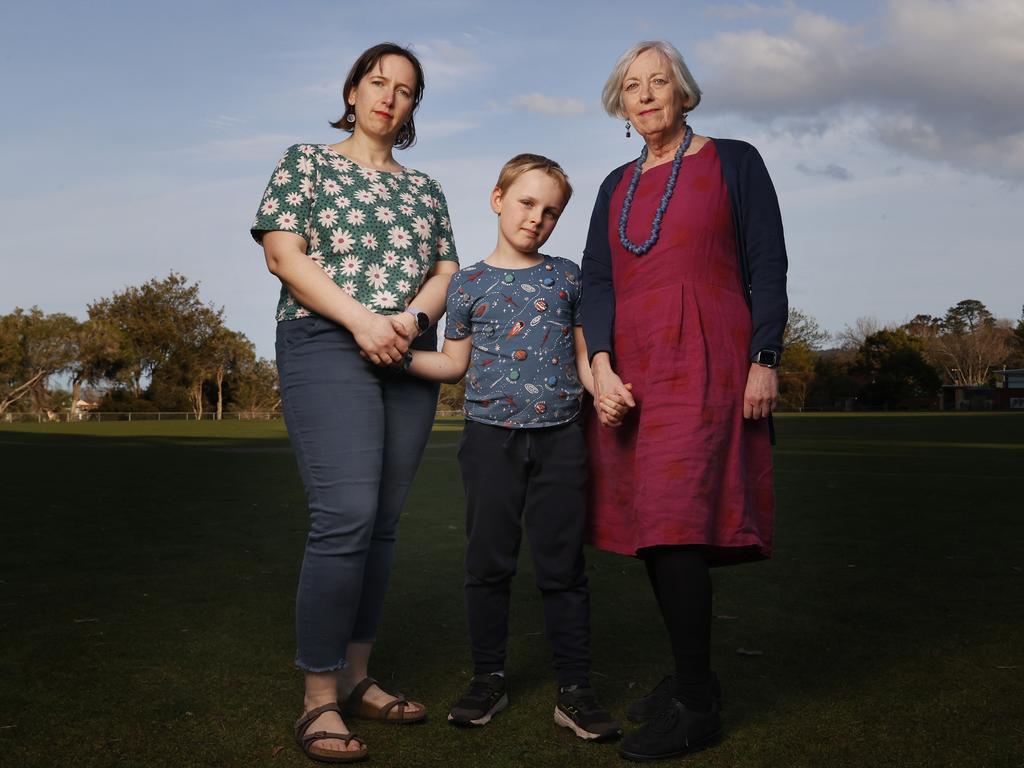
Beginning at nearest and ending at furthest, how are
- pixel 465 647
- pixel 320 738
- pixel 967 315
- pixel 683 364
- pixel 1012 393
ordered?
pixel 320 738, pixel 683 364, pixel 465 647, pixel 1012 393, pixel 967 315

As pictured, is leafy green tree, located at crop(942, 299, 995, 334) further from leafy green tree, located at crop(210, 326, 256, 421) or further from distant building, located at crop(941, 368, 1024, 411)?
leafy green tree, located at crop(210, 326, 256, 421)

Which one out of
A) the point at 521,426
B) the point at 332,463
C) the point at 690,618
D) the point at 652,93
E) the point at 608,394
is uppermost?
the point at 652,93

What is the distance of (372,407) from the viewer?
2781mm

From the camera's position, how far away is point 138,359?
220ft

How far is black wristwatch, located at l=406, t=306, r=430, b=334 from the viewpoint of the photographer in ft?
9.25

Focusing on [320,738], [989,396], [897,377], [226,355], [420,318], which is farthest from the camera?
[989,396]

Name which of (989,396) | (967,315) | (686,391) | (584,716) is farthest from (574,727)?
(967,315)

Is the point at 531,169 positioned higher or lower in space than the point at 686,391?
higher

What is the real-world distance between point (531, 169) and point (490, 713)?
5.46 ft

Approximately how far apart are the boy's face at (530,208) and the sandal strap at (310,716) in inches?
57.8

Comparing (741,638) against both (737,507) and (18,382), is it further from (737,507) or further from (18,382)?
(18,382)

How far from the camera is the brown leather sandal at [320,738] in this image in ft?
8.39

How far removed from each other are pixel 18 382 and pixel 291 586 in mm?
66125

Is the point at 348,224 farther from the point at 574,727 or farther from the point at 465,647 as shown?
the point at 465,647
